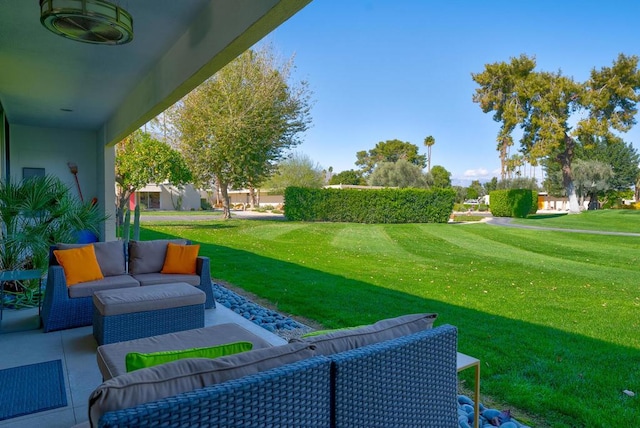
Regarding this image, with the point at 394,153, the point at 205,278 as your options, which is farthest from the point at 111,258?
the point at 394,153

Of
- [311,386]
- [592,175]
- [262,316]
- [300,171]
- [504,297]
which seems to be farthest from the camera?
[300,171]

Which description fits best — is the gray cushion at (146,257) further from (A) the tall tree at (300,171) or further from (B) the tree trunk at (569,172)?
(B) the tree trunk at (569,172)

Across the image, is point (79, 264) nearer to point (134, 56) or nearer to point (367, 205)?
point (134, 56)

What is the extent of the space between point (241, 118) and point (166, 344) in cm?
1516

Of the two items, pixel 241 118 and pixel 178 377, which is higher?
pixel 241 118

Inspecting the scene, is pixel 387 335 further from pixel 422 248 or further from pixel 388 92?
pixel 388 92

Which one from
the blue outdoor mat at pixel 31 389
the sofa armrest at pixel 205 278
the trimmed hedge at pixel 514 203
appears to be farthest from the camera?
the trimmed hedge at pixel 514 203

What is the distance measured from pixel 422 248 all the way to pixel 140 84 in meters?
7.98

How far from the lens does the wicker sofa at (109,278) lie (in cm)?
406

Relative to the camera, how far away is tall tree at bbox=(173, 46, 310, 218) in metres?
16.7

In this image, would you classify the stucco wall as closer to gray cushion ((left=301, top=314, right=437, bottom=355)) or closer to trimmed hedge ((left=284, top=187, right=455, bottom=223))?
gray cushion ((left=301, top=314, right=437, bottom=355))

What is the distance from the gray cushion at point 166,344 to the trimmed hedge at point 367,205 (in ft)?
56.0

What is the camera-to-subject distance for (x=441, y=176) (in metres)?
46.5

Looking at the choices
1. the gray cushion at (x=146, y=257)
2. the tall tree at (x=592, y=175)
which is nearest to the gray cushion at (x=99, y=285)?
the gray cushion at (x=146, y=257)
